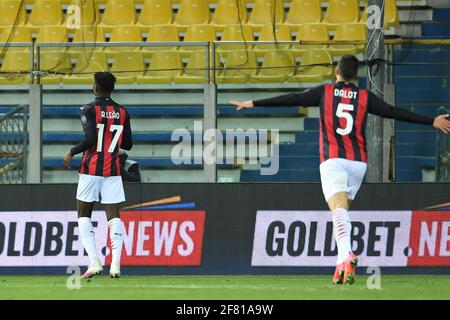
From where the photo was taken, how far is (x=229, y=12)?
19.1 metres

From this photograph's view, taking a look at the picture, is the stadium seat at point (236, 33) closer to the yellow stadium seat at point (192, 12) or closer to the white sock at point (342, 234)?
the yellow stadium seat at point (192, 12)

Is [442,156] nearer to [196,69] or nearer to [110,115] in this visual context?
[196,69]

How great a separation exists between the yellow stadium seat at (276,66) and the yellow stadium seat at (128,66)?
1352mm

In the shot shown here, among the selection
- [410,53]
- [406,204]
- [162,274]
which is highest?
[410,53]

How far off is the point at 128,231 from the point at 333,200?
3.89 metres

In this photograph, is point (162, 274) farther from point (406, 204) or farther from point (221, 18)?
point (221, 18)

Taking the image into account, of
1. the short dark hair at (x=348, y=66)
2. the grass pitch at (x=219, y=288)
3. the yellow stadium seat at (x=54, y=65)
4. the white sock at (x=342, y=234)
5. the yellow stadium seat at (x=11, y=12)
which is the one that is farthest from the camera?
the yellow stadium seat at (x=11, y=12)

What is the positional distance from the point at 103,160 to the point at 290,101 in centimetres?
238

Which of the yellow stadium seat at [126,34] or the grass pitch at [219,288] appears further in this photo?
the yellow stadium seat at [126,34]

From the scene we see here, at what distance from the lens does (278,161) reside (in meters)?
13.7

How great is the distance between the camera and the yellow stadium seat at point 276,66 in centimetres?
1422

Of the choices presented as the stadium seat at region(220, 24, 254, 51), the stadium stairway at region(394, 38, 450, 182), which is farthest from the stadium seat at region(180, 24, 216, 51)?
the stadium stairway at region(394, 38, 450, 182)

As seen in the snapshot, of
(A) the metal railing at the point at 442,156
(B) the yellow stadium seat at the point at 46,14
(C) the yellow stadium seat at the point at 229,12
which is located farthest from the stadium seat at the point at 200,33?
(A) the metal railing at the point at 442,156
